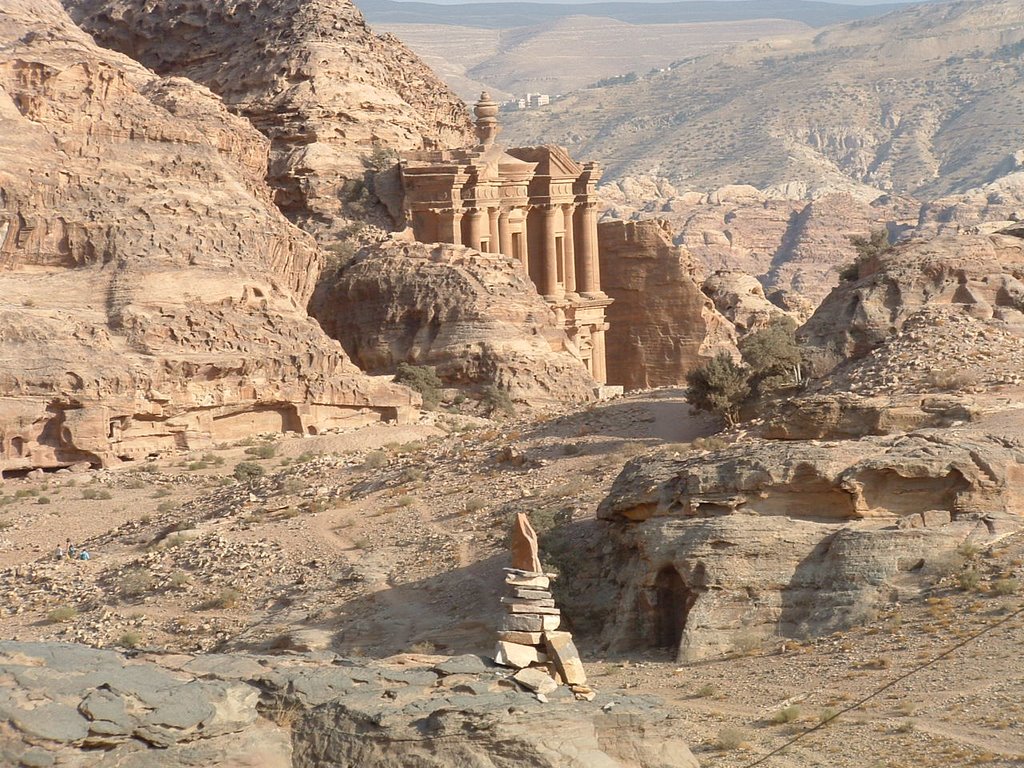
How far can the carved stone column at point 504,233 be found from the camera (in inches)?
2210

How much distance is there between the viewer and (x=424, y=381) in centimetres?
4362

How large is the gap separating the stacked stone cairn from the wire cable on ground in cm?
178

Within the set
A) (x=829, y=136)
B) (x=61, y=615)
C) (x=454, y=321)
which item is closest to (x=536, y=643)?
(x=61, y=615)

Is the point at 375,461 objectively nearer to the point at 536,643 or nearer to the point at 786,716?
the point at 786,716

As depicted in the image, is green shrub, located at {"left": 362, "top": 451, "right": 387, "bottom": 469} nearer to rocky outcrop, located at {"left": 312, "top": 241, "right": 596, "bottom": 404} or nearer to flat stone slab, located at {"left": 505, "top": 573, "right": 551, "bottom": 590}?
rocky outcrop, located at {"left": 312, "top": 241, "right": 596, "bottom": 404}

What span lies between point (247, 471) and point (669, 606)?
1386 cm

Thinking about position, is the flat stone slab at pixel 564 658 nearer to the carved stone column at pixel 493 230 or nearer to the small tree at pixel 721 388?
the small tree at pixel 721 388

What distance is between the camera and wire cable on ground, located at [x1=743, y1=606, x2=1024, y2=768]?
18.0 meters

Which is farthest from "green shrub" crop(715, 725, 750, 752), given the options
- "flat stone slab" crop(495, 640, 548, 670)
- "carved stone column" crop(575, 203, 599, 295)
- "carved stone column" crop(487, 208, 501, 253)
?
"carved stone column" crop(575, 203, 599, 295)

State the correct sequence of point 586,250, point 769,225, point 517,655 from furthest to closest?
point 769,225 → point 586,250 → point 517,655

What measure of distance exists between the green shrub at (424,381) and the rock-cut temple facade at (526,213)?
27.2 feet

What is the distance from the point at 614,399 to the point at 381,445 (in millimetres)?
4573

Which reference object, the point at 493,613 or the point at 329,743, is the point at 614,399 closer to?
the point at 493,613

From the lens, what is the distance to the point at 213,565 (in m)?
27.6
